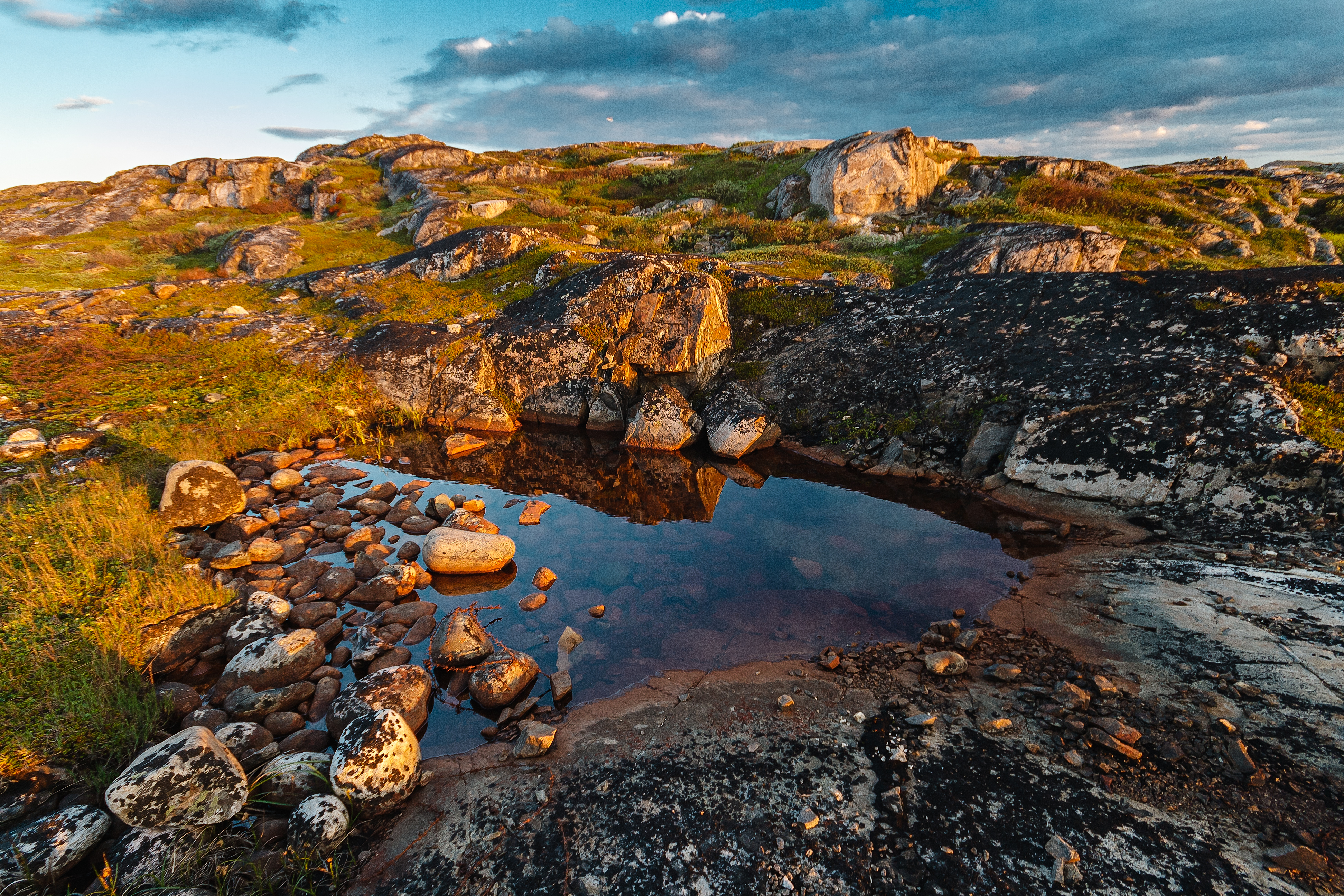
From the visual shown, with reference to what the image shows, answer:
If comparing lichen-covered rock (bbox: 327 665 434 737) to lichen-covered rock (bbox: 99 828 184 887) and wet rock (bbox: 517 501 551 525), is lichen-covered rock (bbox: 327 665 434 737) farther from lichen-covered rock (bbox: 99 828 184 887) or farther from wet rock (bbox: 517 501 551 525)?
wet rock (bbox: 517 501 551 525)

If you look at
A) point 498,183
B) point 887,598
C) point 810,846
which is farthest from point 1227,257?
point 498,183

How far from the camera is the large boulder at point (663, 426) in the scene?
1652 cm

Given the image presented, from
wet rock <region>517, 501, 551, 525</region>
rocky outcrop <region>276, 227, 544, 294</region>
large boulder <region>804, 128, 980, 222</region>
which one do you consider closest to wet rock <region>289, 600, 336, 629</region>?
wet rock <region>517, 501, 551, 525</region>

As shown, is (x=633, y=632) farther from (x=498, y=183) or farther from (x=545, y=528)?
(x=498, y=183)

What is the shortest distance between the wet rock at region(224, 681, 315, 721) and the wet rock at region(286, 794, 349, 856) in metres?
1.99

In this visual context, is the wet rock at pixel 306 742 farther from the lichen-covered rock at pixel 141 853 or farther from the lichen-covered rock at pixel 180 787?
the lichen-covered rock at pixel 141 853

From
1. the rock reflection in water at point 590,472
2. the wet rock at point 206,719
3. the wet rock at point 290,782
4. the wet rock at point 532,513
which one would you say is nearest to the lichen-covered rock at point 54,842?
the wet rock at point 290,782

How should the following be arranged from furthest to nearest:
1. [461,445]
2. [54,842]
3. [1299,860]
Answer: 1. [461,445]
2. [54,842]
3. [1299,860]

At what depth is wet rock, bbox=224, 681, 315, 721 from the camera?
20.8 feet

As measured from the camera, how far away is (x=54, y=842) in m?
4.30

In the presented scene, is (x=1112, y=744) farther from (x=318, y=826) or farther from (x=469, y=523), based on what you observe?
(x=469, y=523)

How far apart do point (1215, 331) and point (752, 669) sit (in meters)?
Answer: 14.4

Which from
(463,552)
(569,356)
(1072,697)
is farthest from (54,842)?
(569,356)

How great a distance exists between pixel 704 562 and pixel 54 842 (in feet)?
28.0
